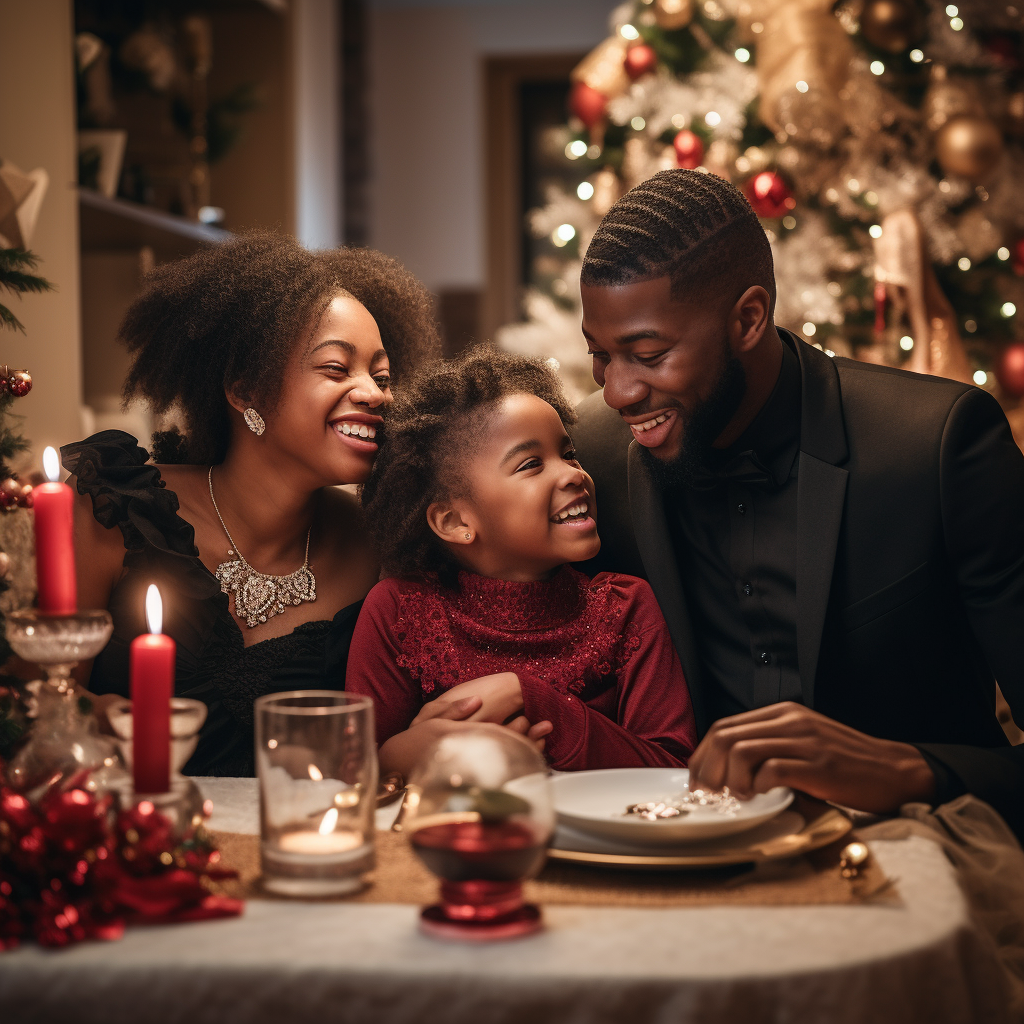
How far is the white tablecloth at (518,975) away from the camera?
84 centimetres

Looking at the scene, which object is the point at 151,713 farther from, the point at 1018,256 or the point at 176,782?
the point at 1018,256

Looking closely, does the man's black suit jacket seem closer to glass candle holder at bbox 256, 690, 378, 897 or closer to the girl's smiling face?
the girl's smiling face

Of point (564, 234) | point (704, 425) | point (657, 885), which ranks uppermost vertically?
point (564, 234)

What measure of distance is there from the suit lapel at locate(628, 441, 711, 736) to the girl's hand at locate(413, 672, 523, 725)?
0.35 m

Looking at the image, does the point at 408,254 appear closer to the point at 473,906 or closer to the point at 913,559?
the point at 913,559

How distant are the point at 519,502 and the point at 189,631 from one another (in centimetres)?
58

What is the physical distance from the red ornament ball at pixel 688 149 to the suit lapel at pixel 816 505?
238 cm

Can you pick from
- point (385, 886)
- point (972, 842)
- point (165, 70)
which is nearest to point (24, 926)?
point (385, 886)

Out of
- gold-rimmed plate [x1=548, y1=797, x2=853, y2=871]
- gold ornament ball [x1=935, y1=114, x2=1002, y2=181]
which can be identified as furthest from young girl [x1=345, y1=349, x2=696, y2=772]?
gold ornament ball [x1=935, y1=114, x2=1002, y2=181]

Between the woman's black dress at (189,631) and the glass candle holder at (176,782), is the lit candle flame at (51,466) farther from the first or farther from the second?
the woman's black dress at (189,631)

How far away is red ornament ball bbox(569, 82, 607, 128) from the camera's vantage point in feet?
14.4

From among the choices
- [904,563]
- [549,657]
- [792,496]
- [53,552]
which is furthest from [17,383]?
[904,563]

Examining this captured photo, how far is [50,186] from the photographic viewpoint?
3.11 m

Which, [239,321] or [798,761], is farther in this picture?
[239,321]
